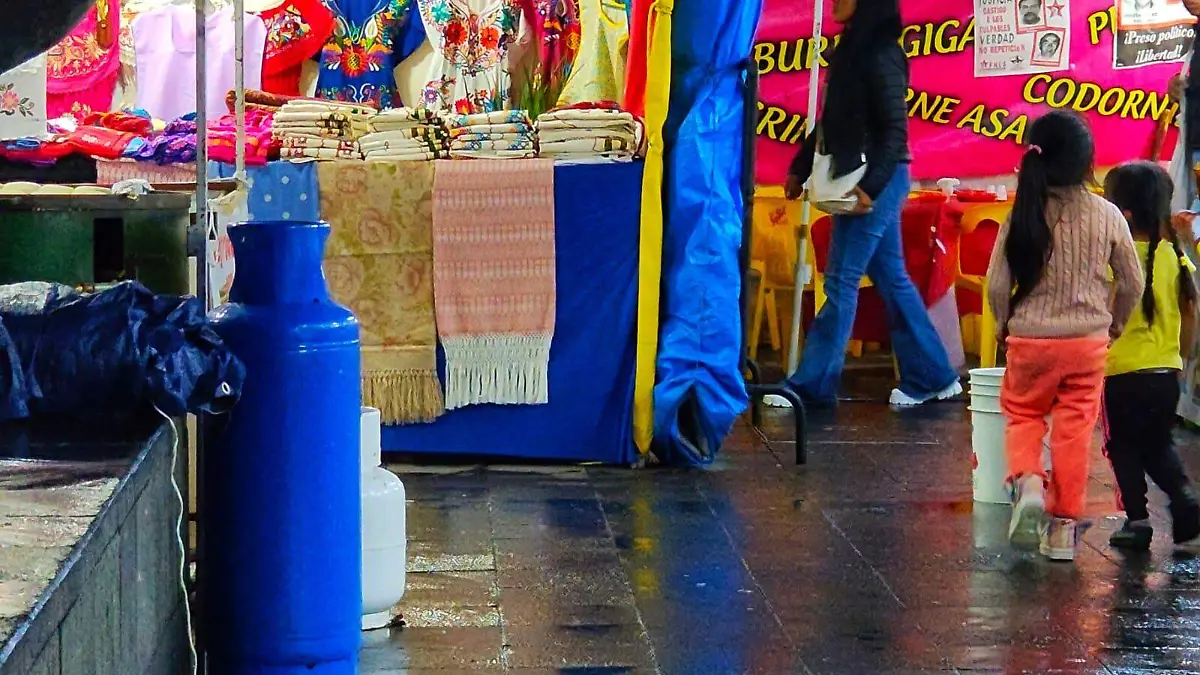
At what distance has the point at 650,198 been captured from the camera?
219 inches

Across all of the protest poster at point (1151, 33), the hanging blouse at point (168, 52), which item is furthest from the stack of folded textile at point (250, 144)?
the protest poster at point (1151, 33)

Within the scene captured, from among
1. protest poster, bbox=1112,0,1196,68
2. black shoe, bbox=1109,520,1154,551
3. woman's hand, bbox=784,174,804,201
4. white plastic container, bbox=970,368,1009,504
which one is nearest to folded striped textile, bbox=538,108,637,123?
white plastic container, bbox=970,368,1009,504

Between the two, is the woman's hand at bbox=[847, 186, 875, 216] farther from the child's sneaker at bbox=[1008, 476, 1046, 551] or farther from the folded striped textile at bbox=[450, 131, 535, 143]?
the child's sneaker at bbox=[1008, 476, 1046, 551]

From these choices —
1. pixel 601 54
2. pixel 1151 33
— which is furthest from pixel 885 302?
pixel 1151 33

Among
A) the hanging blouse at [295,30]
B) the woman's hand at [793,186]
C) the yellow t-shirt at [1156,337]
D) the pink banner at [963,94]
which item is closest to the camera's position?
the yellow t-shirt at [1156,337]

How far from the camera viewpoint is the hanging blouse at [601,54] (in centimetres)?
627

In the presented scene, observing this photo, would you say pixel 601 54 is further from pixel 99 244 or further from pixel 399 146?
pixel 99 244

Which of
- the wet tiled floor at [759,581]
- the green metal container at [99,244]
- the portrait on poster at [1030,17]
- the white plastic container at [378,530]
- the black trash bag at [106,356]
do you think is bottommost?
→ the wet tiled floor at [759,581]

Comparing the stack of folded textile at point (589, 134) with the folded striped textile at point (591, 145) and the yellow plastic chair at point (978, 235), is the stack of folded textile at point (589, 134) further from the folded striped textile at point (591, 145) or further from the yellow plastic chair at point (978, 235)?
the yellow plastic chair at point (978, 235)

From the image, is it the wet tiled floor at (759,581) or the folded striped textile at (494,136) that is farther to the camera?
the folded striped textile at (494,136)

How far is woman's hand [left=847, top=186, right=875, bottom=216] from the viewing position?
22.6 feet

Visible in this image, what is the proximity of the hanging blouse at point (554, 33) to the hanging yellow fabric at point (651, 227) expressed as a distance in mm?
898

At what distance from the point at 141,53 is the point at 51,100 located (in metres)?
0.50

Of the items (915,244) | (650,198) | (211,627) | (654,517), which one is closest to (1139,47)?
(915,244)
